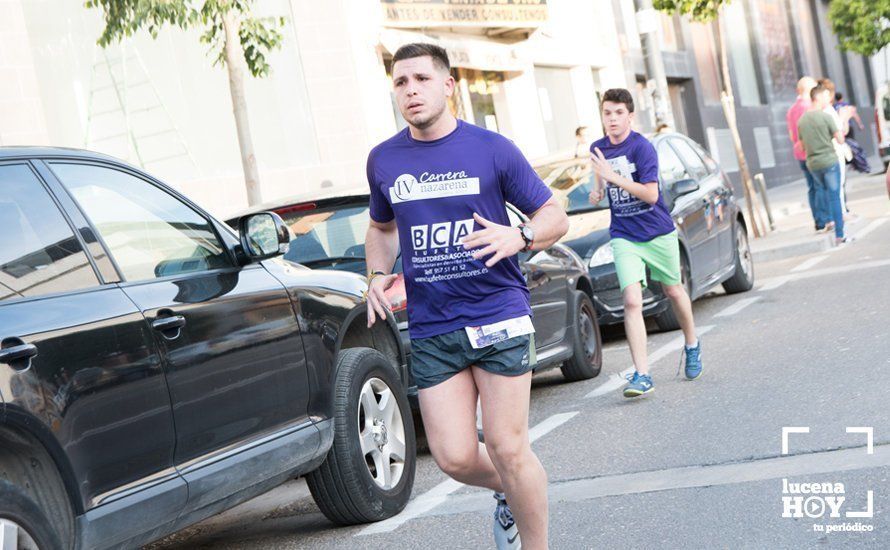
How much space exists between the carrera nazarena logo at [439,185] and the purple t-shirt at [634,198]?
13.3 feet

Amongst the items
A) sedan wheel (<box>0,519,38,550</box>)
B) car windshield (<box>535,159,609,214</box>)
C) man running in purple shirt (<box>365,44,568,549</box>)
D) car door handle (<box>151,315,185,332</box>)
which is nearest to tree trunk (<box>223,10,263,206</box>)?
car windshield (<box>535,159,609,214</box>)

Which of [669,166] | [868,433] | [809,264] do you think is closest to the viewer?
[868,433]

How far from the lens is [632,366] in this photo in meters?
9.99

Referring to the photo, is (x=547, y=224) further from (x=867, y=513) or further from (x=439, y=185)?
(x=867, y=513)

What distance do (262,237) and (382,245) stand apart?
96cm

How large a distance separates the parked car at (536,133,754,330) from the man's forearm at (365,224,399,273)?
5.82 m

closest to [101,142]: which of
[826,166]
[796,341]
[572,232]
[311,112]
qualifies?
[311,112]

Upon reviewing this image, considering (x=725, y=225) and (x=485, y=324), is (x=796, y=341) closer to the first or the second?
(x=725, y=225)

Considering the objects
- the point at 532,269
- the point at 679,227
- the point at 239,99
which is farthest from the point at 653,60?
the point at 532,269

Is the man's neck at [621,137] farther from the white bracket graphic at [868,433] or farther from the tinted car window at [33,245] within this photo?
the tinted car window at [33,245]

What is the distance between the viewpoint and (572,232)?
1130 cm

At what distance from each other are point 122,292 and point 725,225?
897cm

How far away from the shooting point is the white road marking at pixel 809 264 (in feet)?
48.3

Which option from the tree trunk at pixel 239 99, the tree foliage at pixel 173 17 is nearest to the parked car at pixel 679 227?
the tree trunk at pixel 239 99
